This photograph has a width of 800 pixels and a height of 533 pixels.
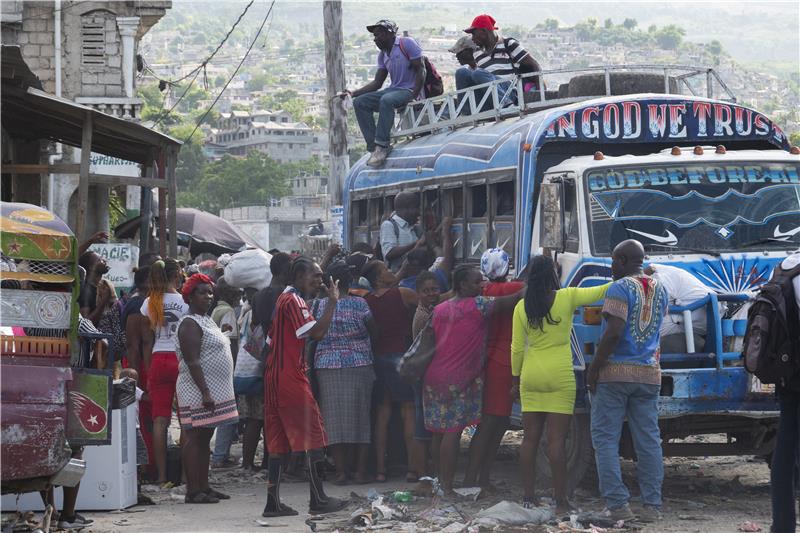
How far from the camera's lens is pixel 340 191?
19.1 metres

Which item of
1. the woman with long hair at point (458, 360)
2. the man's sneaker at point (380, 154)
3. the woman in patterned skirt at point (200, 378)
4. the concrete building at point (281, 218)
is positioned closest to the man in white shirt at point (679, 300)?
the woman with long hair at point (458, 360)

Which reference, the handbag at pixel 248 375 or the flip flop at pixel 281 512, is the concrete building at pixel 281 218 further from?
the flip flop at pixel 281 512

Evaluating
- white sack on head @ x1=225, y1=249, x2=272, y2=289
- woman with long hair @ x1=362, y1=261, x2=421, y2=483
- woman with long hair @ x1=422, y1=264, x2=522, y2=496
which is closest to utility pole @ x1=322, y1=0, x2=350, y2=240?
white sack on head @ x1=225, y1=249, x2=272, y2=289

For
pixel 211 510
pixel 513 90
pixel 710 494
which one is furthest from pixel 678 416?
pixel 513 90

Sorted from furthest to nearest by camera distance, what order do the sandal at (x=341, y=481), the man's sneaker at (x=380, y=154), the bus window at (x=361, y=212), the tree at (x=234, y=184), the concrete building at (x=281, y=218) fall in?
1. the tree at (x=234, y=184)
2. the concrete building at (x=281, y=218)
3. the bus window at (x=361, y=212)
4. the man's sneaker at (x=380, y=154)
5. the sandal at (x=341, y=481)

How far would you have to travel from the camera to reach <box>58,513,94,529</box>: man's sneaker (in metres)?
8.88

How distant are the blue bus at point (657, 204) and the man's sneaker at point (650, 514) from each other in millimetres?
678

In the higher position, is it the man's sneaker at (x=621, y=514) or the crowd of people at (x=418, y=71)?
the crowd of people at (x=418, y=71)

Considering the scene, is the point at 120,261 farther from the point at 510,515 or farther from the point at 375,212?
the point at 510,515

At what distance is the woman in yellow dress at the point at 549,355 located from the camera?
905 cm

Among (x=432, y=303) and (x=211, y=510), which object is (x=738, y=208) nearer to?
(x=432, y=303)

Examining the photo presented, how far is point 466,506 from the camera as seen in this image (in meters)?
9.70

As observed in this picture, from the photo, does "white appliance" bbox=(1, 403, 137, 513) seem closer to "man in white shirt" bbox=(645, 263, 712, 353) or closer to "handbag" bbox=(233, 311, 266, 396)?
"handbag" bbox=(233, 311, 266, 396)

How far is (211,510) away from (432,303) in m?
2.27
